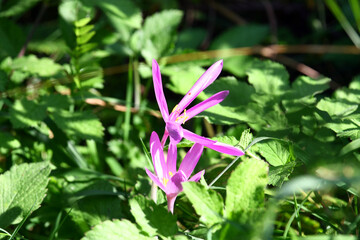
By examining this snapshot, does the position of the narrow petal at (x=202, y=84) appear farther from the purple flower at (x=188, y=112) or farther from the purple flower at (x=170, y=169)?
the purple flower at (x=170, y=169)

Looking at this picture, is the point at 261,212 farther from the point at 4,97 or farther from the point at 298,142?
the point at 4,97

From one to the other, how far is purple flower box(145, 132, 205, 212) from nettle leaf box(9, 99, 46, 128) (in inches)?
27.7

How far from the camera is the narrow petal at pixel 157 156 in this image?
112 cm

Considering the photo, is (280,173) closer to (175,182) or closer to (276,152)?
(276,152)

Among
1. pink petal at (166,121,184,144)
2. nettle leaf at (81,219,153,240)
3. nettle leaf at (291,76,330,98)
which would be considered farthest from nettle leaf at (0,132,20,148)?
nettle leaf at (291,76,330,98)

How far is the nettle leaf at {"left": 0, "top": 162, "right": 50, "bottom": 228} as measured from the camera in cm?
130

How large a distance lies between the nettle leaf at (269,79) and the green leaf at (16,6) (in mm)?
1539

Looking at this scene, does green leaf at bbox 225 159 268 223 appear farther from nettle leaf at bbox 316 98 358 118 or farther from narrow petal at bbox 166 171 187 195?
nettle leaf at bbox 316 98 358 118

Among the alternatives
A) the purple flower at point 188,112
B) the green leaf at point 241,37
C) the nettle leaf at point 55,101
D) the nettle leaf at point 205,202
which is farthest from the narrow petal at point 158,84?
the green leaf at point 241,37

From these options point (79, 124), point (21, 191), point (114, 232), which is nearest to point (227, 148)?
point (114, 232)

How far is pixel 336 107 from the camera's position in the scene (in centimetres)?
149

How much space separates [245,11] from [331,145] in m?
2.19

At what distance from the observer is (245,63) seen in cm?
249

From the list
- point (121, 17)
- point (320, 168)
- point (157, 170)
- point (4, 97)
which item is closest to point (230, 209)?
point (157, 170)
